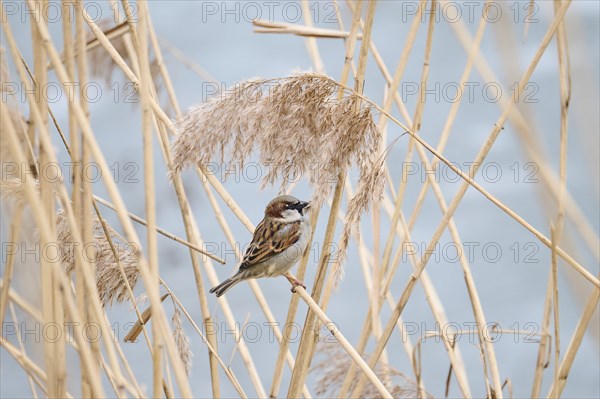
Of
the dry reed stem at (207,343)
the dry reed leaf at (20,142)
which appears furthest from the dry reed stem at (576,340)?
the dry reed leaf at (20,142)

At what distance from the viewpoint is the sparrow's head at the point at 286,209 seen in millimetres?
3130

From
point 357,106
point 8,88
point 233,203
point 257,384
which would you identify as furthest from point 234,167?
point 257,384

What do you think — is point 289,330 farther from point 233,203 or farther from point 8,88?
point 8,88

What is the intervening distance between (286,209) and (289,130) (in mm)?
1025

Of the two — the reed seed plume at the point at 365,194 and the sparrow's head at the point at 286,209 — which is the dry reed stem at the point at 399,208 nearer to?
Answer: the reed seed plume at the point at 365,194

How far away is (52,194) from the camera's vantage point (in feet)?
5.82

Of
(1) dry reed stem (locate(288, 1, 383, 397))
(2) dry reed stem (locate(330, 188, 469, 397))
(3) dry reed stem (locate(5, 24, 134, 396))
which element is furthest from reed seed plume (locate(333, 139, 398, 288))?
(3) dry reed stem (locate(5, 24, 134, 396))

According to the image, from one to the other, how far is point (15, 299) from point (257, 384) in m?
0.96

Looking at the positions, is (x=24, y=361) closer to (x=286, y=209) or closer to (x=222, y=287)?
(x=222, y=287)

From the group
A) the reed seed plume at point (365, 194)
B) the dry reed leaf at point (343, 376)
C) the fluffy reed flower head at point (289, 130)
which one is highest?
the fluffy reed flower head at point (289, 130)

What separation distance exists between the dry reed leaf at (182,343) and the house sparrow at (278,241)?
1.77ft

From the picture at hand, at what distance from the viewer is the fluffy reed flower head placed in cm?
219

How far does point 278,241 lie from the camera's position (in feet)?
10.5

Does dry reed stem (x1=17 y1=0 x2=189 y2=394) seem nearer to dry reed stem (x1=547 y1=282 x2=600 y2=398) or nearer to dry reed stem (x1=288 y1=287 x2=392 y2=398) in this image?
dry reed stem (x1=288 y1=287 x2=392 y2=398)
